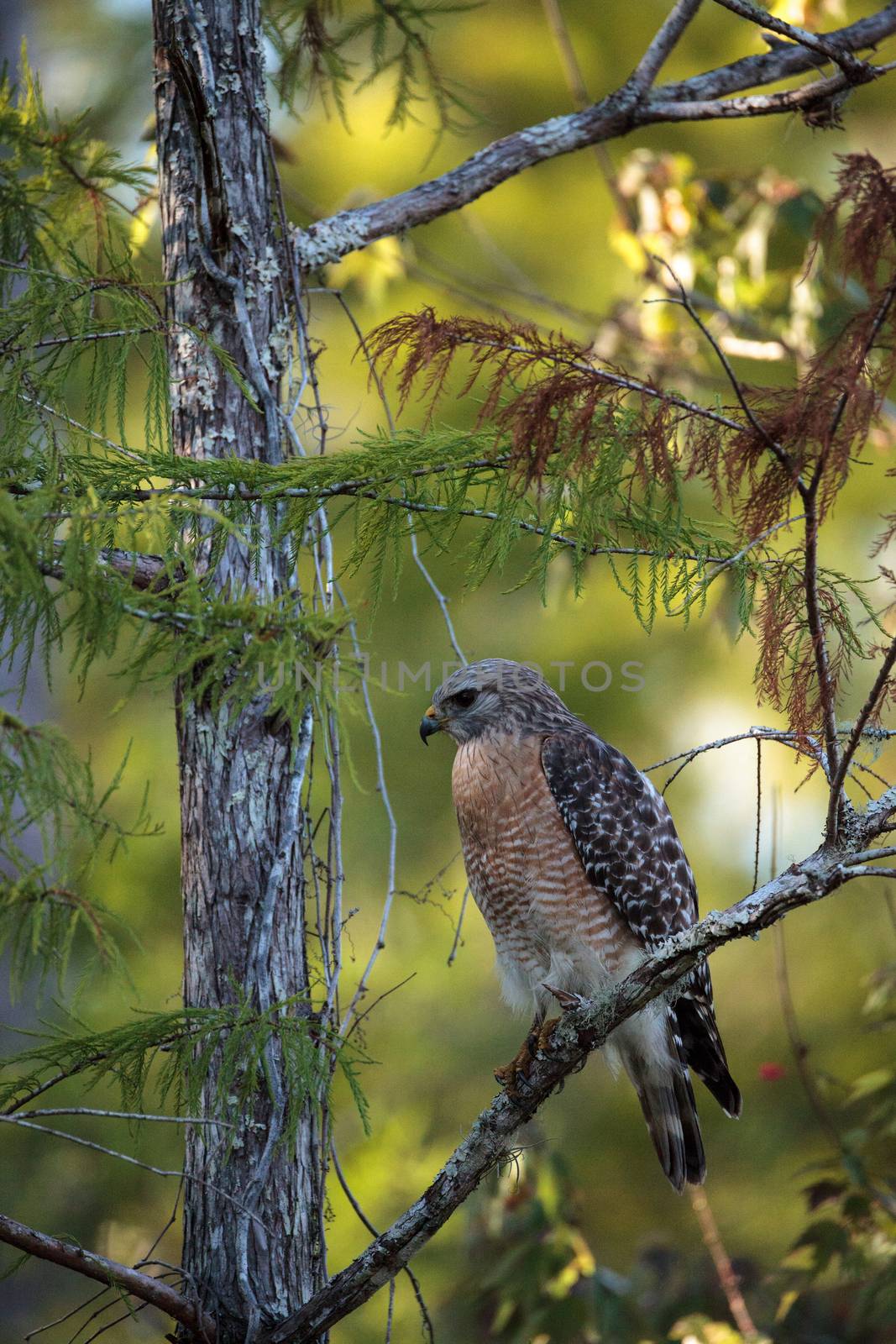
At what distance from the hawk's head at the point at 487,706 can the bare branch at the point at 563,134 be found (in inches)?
50.1

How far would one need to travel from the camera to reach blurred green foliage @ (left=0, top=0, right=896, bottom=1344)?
193 inches

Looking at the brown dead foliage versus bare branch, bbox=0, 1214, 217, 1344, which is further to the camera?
bare branch, bbox=0, 1214, 217, 1344

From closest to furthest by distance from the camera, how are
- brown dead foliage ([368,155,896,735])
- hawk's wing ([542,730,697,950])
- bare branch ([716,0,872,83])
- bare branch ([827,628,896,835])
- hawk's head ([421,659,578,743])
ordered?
brown dead foliage ([368,155,896,735]) → bare branch ([827,628,896,835]) → bare branch ([716,0,872,83]) → hawk's wing ([542,730,697,950]) → hawk's head ([421,659,578,743])

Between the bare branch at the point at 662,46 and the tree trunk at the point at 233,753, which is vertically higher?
the bare branch at the point at 662,46

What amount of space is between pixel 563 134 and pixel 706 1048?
8.65 ft

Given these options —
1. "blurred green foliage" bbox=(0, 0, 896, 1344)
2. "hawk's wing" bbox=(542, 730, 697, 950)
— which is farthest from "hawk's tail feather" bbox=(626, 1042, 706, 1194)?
"blurred green foliage" bbox=(0, 0, 896, 1344)

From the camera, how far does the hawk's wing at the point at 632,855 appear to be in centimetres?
357

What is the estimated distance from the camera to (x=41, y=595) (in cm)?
189

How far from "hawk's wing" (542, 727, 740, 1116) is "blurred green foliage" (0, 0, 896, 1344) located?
842 mm

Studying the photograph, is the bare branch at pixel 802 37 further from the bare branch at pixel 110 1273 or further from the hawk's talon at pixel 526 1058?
the bare branch at pixel 110 1273

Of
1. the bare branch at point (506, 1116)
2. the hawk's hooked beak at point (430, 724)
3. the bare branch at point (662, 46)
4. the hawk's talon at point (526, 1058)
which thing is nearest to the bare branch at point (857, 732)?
the bare branch at point (506, 1116)

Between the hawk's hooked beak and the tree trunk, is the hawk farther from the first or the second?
the tree trunk

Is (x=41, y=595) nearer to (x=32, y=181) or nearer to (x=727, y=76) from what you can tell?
(x=32, y=181)

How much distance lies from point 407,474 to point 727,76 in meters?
1.92
